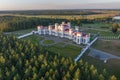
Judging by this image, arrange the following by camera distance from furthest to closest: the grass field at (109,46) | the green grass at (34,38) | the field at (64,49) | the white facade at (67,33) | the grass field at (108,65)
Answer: the green grass at (34,38)
the white facade at (67,33)
the grass field at (109,46)
the field at (64,49)
the grass field at (108,65)

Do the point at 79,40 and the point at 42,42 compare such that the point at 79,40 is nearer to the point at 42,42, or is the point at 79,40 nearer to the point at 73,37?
the point at 73,37

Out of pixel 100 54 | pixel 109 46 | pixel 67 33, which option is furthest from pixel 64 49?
pixel 109 46

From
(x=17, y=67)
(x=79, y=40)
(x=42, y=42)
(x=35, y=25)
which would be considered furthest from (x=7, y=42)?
(x=35, y=25)

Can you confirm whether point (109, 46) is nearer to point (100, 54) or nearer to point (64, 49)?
point (100, 54)

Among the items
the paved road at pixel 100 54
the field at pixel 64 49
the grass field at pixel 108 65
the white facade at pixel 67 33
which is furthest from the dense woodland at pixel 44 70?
the white facade at pixel 67 33

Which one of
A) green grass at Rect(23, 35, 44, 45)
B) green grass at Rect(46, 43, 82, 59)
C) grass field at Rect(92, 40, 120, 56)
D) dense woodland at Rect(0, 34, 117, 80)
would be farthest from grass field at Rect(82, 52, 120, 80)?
green grass at Rect(23, 35, 44, 45)

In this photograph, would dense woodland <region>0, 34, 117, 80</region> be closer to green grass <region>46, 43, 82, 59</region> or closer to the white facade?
green grass <region>46, 43, 82, 59</region>

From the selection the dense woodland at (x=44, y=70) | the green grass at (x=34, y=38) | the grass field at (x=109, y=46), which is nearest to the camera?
the dense woodland at (x=44, y=70)

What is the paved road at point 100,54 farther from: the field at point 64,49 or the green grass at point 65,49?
the green grass at point 65,49
